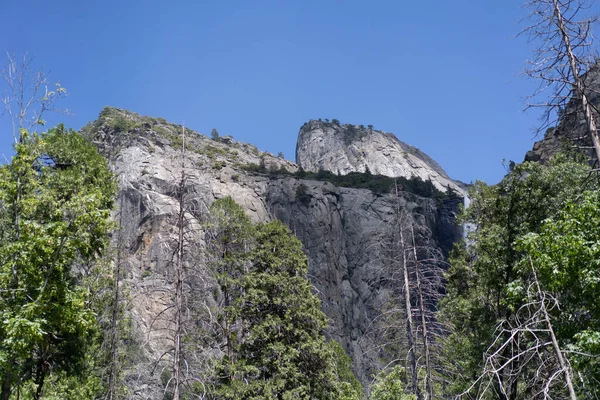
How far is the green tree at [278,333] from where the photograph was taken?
18.5 meters

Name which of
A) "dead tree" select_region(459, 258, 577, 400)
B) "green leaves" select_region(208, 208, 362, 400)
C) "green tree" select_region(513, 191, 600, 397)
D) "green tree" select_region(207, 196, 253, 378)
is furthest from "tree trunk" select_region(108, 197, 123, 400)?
"green tree" select_region(513, 191, 600, 397)

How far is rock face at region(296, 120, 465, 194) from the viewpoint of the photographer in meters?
107

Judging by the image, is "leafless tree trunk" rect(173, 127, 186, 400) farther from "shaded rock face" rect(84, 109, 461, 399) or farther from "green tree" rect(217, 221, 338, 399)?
"shaded rock face" rect(84, 109, 461, 399)

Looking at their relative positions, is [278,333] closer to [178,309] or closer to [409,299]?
[409,299]

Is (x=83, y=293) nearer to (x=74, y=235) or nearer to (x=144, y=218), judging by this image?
(x=74, y=235)

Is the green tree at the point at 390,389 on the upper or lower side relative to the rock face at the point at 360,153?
lower

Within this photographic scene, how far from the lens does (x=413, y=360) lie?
15.2m

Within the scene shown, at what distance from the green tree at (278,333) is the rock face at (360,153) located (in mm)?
83038

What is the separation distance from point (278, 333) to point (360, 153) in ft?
315

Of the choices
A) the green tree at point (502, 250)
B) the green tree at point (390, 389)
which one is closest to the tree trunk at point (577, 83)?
the green tree at point (502, 250)

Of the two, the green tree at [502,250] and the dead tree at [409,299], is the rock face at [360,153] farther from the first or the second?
the dead tree at [409,299]

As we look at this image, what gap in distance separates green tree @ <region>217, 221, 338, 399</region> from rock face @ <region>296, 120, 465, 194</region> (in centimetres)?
8304

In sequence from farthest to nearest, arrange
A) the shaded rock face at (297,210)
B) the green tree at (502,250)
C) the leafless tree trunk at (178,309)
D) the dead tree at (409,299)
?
the shaded rock face at (297,210) → the dead tree at (409,299) → the green tree at (502,250) → the leafless tree trunk at (178,309)

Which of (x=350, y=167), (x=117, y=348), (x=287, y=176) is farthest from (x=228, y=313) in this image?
(x=350, y=167)
